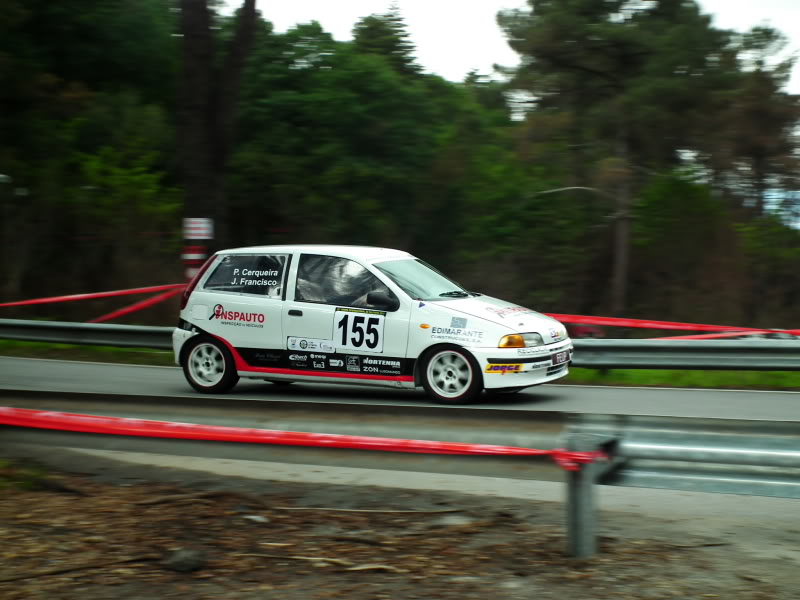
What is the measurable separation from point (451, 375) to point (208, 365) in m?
3.01

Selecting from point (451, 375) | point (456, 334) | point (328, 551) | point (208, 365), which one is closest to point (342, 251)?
point (456, 334)

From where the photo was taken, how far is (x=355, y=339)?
10227mm

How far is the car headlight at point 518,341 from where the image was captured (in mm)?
9703

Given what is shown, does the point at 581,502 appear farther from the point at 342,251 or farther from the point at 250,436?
the point at 342,251

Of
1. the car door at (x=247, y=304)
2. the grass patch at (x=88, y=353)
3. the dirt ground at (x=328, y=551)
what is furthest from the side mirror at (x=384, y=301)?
the grass patch at (x=88, y=353)

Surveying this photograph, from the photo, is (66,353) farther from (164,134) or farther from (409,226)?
(164,134)

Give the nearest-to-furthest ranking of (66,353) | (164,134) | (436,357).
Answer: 1. (436,357)
2. (66,353)
3. (164,134)

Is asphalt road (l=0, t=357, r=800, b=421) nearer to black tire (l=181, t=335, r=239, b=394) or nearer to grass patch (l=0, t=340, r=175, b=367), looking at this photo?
black tire (l=181, t=335, r=239, b=394)

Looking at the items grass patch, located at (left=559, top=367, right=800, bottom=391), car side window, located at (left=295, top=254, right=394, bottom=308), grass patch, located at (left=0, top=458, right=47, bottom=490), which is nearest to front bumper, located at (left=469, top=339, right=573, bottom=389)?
car side window, located at (left=295, top=254, right=394, bottom=308)

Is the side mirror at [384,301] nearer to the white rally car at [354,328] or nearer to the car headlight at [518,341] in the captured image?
the white rally car at [354,328]

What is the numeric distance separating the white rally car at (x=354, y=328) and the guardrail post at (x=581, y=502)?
5.09 metres

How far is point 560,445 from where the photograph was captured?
4.59 metres

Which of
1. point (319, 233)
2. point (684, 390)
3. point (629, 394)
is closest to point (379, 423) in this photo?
point (629, 394)

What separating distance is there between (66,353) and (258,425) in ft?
39.8
